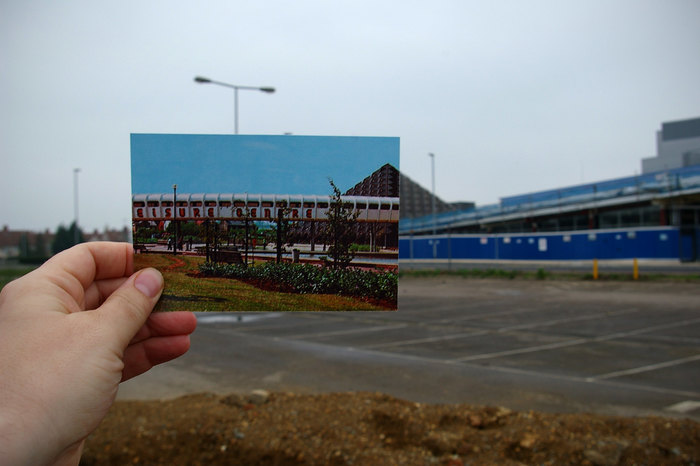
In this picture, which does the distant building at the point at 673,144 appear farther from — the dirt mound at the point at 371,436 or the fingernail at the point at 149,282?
the fingernail at the point at 149,282

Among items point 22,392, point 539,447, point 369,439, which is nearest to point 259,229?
point 22,392

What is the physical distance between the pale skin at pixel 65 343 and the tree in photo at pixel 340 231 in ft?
2.18

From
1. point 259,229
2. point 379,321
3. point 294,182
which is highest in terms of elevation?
point 294,182

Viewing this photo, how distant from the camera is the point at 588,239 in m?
34.0

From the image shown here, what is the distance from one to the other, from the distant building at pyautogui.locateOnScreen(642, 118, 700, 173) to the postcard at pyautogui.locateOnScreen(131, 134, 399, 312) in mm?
47084

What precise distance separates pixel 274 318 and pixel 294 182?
1043 cm

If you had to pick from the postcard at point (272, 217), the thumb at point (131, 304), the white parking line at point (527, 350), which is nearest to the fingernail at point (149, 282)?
the thumb at point (131, 304)

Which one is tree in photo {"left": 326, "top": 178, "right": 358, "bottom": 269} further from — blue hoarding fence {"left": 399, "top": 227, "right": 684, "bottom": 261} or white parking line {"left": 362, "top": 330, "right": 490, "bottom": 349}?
blue hoarding fence {"left": 399, "top": 227, "right": 684, "bottom": 261}

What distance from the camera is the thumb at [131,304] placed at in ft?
5.40

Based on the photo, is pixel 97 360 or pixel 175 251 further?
pixel 175 251

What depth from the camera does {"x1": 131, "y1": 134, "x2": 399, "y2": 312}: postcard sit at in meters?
2.11

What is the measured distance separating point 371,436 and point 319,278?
203 cm

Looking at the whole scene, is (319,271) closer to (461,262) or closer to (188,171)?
(188,171)

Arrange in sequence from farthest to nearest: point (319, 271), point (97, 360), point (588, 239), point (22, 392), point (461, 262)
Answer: point (461, 262) → point (588, 239) → point (319, 271) → point (97, 360) → point (22, 392)
